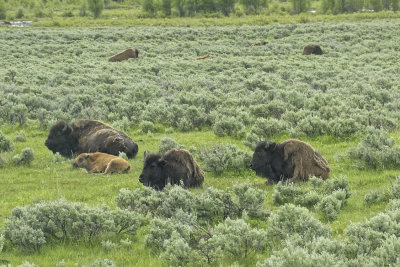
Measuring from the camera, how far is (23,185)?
8.96 metres

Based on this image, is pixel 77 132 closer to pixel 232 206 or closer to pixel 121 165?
pixel 121 165

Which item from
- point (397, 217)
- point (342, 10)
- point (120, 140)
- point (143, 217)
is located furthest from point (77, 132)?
point (342, 10)

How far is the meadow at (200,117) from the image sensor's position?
18.5 ft

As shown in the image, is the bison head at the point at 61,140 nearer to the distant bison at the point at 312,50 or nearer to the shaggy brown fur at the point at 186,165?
the shaggy brown fur at the point at 186,165

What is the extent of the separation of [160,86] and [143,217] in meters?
15.0

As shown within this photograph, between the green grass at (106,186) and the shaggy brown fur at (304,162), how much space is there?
0.27 metres

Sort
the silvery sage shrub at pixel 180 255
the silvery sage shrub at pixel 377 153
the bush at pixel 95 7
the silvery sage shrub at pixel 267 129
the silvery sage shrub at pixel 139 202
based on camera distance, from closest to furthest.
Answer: the silvery sage shrub at pixel 180 255, the silvery sage shrub at pixel 139 202, the silvery sage shrub at pixel 377 153, the silvery sage shrub at pixel 267 129, the bush at pixel 95 7

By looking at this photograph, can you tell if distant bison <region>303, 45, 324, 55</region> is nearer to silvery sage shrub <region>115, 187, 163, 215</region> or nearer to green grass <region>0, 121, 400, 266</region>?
green grass <region>0, 121, 400, 266</region>

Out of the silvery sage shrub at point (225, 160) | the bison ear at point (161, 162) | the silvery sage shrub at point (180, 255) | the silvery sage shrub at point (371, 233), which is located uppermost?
the silvery sage shrub at point (371, 233)

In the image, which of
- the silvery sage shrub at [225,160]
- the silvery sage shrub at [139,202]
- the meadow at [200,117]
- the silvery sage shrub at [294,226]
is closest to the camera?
the silvery sage shrub at [294,226]

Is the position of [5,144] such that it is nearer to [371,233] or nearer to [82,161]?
[82,161]

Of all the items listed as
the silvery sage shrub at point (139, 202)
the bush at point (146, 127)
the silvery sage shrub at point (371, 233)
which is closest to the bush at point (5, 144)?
the bush at point (146, 127)

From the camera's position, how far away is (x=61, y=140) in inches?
449

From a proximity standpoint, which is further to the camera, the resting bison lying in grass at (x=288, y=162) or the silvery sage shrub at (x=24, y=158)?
the silvery sage shrub at (x=24, y=158)
